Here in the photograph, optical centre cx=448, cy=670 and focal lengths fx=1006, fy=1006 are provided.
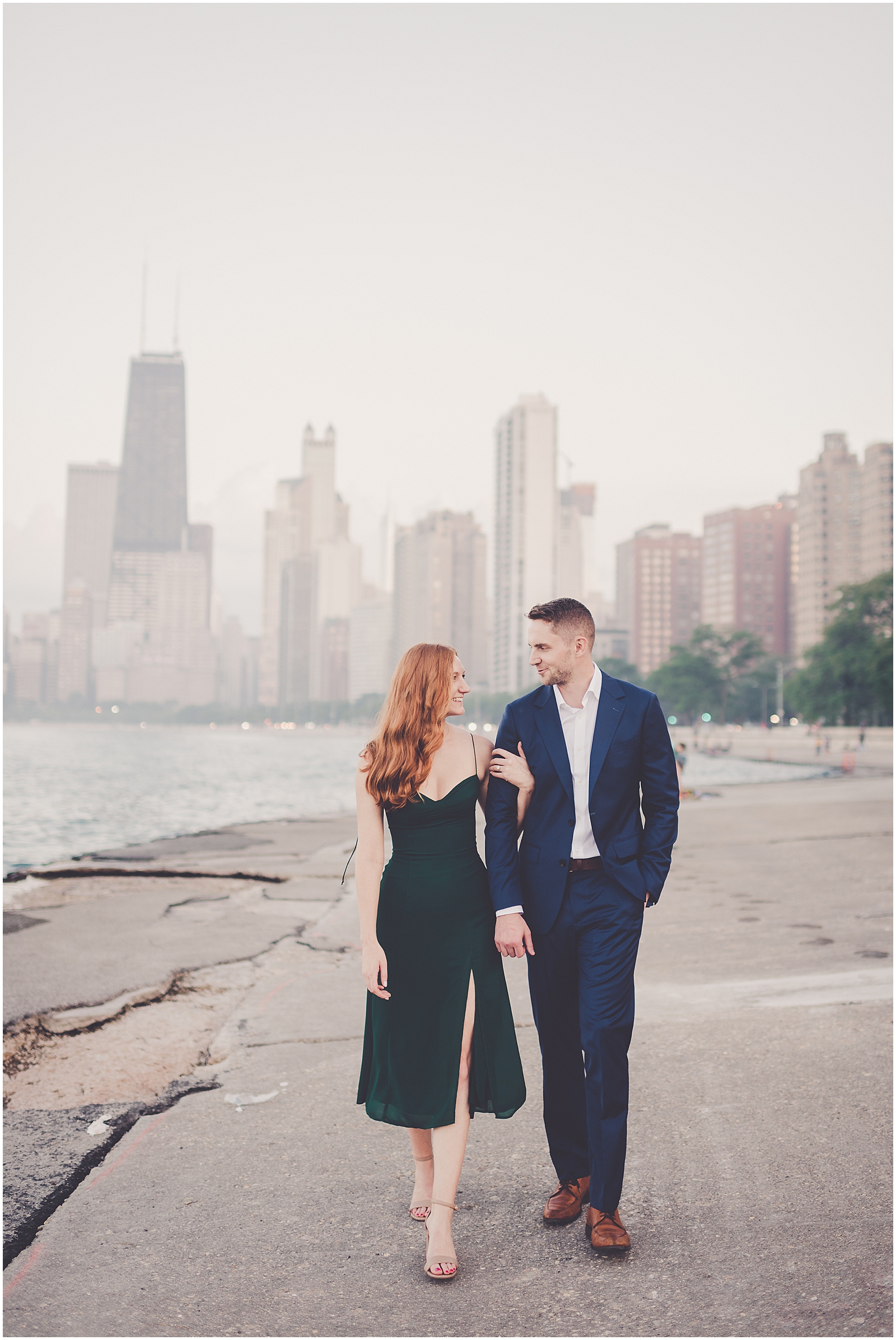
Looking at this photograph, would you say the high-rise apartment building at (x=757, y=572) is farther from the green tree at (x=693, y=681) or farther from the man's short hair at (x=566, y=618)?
the man's short hair at (x=566, y=618)

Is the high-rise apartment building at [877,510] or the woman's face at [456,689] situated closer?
the woman's face at [456,689]

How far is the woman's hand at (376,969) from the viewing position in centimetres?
334

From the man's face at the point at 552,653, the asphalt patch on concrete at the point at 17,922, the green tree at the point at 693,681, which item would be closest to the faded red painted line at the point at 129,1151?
the man's face at the point at 552,653

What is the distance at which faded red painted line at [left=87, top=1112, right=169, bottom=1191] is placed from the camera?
13.0 feet

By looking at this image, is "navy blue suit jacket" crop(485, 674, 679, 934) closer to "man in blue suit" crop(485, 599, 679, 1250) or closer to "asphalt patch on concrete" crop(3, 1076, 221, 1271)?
"man in blue suit" crop(485, 599, 679, 1250)

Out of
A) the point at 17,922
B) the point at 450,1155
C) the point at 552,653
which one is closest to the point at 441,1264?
the point at 450,1155

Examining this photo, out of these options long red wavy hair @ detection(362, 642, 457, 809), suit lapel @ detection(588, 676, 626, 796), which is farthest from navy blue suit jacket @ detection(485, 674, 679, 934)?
long red wavy hair @ detection(362, 642, 457, 809)

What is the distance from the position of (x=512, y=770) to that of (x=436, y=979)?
740mm

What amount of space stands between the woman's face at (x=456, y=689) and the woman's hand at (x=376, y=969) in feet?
2.69

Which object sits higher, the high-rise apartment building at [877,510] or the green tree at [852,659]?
the high-rise apartment building at [877,510]

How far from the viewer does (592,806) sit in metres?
3.51

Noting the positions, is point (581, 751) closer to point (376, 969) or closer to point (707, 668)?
point (376, 969)

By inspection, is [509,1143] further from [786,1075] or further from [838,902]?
[838,902]

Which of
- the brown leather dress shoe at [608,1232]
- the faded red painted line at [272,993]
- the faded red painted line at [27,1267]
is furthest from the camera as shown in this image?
the faded red painted line at [272,993]
